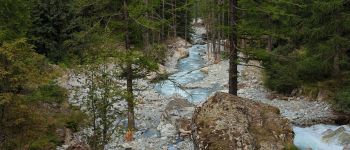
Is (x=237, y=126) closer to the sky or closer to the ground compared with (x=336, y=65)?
closer to the ground

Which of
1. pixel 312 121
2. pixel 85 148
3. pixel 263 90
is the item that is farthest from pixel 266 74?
pixel 85 148

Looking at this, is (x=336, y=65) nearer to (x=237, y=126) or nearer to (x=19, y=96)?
(x=237, y=126)

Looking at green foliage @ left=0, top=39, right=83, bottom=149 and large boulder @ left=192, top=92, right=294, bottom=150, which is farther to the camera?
large boulder @ left=192, top=92, right=294, bottom=150

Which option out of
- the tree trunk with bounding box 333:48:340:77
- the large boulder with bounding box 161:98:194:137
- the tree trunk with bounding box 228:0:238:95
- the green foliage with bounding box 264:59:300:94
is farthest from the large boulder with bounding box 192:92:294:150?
the tree trunk with bounding box 333:48:340:77

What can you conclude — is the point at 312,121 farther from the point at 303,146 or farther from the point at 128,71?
the point at 128,71

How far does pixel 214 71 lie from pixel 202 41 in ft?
78.2

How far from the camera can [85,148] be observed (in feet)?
46.9

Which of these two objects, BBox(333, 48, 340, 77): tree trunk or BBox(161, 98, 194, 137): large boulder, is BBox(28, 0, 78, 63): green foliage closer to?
BBox(161, 98, 194, 137): large boulder

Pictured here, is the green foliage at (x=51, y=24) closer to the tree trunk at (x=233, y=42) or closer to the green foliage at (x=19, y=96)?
the tree trunk at (x=233, y=42)

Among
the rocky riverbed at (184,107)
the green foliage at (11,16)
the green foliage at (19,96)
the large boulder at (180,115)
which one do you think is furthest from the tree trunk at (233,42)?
the green foliage at (11,16)

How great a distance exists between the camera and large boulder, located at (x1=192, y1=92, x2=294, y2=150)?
12.5 metres

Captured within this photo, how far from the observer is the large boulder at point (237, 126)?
492 inches

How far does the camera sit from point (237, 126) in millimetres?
12805

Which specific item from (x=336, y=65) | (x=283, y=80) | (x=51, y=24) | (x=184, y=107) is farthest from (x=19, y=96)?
(x=51, y=24)
